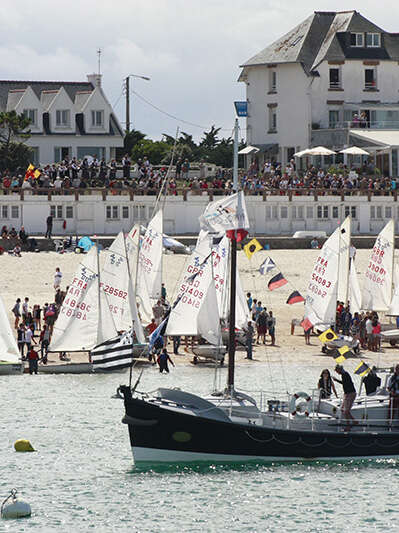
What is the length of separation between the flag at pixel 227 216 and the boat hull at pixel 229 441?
5.57 m

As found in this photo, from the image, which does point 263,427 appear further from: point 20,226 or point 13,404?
point 20,226

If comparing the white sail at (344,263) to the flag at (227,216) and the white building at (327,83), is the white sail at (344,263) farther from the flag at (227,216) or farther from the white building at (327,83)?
the white building at (327,83)

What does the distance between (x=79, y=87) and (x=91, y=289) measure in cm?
5164

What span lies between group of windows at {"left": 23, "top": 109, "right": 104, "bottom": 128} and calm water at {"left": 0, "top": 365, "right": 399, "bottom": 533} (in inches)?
2148

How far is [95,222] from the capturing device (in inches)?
3268

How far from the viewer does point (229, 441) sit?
39.0m

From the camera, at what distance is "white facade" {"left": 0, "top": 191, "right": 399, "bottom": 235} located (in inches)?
3209

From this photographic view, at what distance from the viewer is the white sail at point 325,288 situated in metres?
57.5

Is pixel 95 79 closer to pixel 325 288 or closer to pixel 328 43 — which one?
pixel 328 43

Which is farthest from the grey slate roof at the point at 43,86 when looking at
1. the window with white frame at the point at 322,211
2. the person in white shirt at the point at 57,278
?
the person in white shirt at the point at 57,278

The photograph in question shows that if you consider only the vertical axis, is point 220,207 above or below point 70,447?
above

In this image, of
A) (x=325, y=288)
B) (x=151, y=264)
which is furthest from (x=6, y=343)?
(x=325, y=288)

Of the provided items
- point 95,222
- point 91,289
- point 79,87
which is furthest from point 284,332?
point 79,87

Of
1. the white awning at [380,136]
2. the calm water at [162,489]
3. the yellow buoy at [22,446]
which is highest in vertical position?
the white awning at [380,136]
